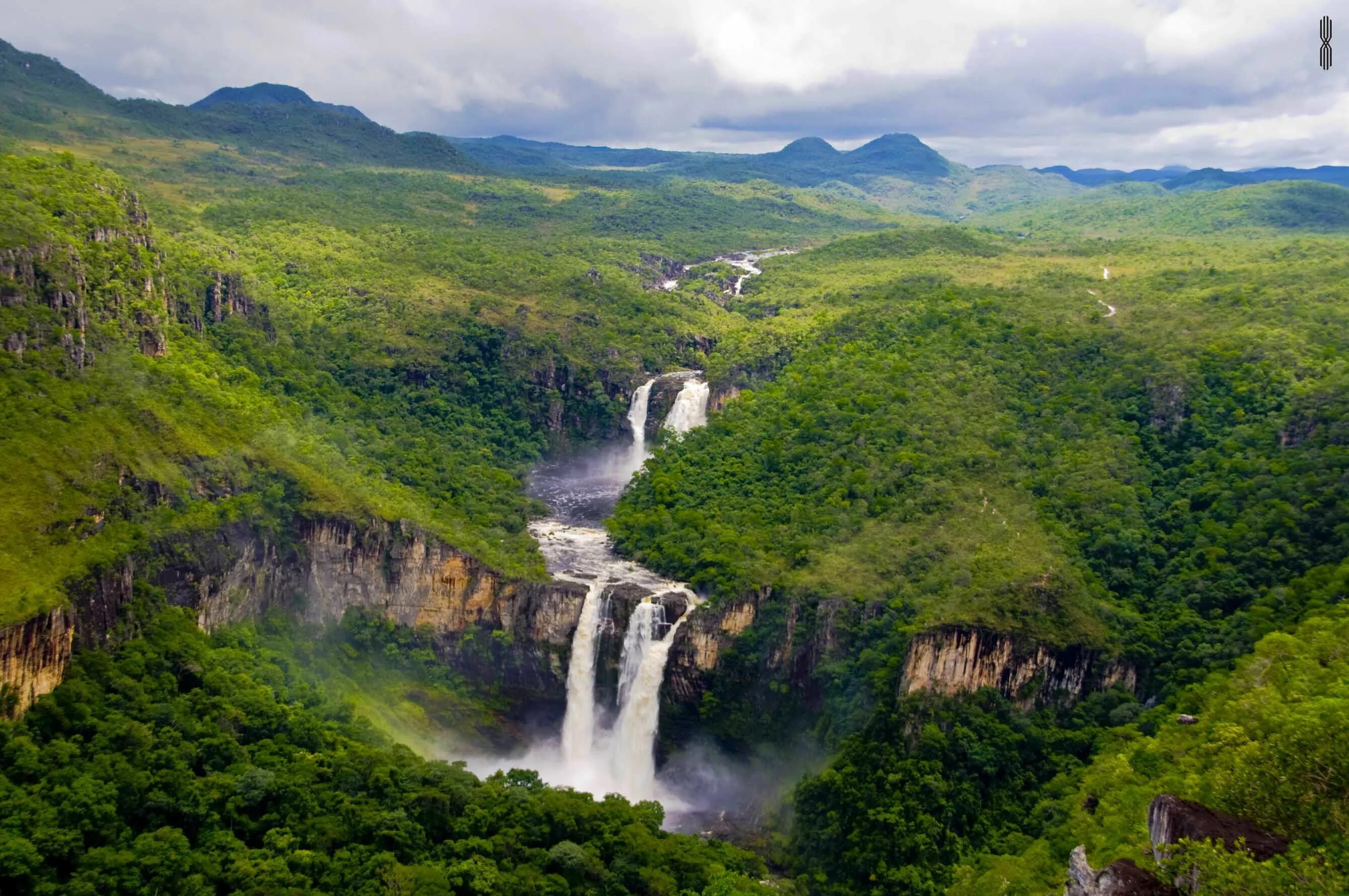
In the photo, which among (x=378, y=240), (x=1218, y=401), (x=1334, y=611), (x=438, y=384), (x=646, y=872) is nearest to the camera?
(x=646, y=872)

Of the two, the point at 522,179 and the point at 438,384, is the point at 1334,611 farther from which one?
the point at 522,179

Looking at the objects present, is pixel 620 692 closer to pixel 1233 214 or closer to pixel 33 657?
pixel 33 657

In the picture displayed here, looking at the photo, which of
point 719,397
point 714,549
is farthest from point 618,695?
point 719,397

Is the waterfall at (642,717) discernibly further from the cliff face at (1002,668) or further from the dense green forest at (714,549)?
the cliff face at (1002,668)

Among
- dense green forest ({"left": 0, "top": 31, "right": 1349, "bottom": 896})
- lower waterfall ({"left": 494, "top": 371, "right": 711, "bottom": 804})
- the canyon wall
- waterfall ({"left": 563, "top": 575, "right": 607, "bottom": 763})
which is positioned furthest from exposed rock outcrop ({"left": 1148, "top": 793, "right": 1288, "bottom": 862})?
waterfall ({"left": 563, "top": 575, "right": 607, "bottom": 763})

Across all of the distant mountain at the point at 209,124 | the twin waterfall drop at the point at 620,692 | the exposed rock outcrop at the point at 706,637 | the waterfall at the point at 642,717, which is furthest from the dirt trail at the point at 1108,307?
the distant mountain at the point at 209,124

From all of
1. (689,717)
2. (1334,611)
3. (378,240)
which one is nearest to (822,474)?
(689,717)

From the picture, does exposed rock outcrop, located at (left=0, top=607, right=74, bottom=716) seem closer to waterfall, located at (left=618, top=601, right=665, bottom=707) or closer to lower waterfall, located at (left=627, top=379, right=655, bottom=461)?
waterfall, located at (left=618, top=601, right=665, bottom=707)
